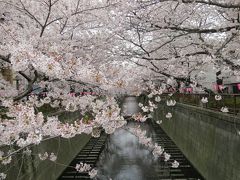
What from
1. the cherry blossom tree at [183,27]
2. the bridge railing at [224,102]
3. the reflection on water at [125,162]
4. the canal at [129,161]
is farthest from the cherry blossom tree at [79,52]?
the reflection on water at [125,162]

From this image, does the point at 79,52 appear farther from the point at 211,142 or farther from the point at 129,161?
the point at 129,161

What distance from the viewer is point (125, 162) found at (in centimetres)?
2283

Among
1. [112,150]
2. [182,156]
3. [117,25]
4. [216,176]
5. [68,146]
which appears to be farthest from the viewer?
[112,150]

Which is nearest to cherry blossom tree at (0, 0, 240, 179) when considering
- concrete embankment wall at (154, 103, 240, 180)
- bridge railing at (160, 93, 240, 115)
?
bridge railing at (160, 93, 240, 115)

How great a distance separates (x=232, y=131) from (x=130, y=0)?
5.79m

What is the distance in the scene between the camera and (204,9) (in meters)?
14.3

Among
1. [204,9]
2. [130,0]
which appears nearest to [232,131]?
[204,9]

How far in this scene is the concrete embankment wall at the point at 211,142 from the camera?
496 inches

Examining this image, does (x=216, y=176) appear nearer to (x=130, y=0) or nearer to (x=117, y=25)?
(x=117, y=25)

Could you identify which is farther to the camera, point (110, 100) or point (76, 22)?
point (76, 22)

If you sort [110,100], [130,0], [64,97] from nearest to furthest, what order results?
[110,100] → [130,0] → [64,97]

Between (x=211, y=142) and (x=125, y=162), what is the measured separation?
829 centimetres

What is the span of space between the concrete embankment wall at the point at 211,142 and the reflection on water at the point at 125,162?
2498mm

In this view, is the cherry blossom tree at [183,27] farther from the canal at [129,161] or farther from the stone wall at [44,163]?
the stone wall at [44,163]
